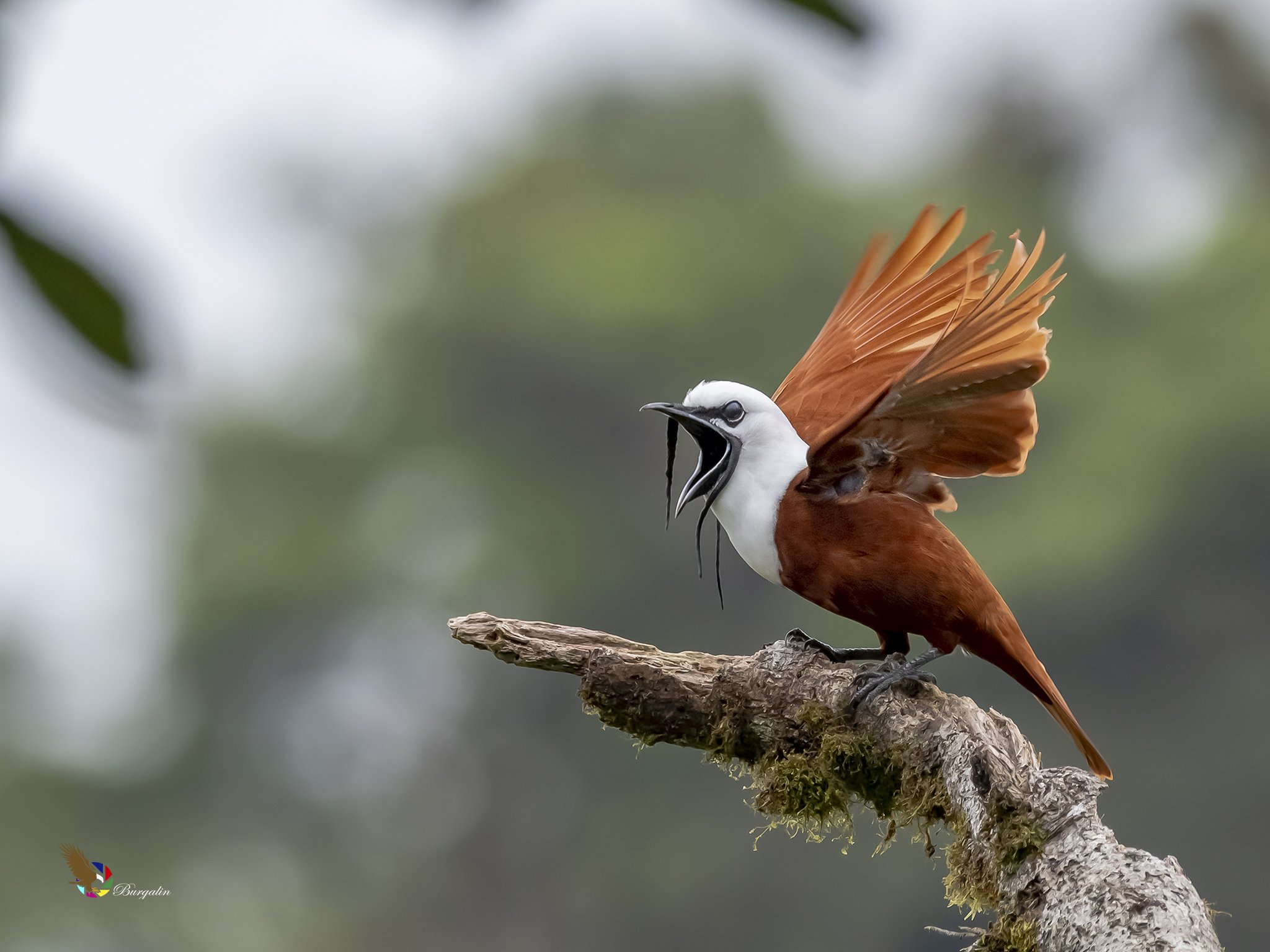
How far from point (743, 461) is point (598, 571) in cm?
1916

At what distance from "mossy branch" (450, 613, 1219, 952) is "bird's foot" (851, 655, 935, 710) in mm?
20

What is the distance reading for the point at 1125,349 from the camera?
22.2 meters

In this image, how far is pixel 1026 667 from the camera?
3117 mm

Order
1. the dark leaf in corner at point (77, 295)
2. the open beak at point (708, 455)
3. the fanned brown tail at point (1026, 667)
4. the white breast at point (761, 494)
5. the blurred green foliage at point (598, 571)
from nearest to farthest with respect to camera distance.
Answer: the dark leaf in corner at point (77, 295) → the fanned brown tail at point (1026, 667) → the white breast at point (761, 494) → the open beak at point (708, 455) → the blurred green foliage at point (598, 571)

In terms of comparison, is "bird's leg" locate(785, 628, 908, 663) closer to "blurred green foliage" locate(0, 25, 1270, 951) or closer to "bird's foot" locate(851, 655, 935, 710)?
"bird's foot" locate(851, 655, 935, 710)

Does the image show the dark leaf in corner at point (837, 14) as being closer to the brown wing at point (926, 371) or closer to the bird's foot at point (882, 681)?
the brown wing at point (926, 371)

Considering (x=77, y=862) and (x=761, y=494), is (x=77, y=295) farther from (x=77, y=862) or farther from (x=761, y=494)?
(x=77, y=862)

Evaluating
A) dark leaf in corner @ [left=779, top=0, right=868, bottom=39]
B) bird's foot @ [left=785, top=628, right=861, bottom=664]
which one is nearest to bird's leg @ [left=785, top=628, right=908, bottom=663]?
bird's foot @ [left=785, top=628, right=861, bottom=664]

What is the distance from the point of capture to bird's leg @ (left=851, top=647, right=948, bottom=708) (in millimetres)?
3078

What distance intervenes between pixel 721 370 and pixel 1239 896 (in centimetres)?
1041

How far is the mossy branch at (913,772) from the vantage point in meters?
2.32

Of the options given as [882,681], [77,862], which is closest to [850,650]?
[882,681]

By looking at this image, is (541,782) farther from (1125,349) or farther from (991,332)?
(991,332)

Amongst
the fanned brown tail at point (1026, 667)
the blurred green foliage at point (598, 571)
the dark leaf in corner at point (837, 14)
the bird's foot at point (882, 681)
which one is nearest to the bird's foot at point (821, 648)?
the bird's foot at point (882, 681)
